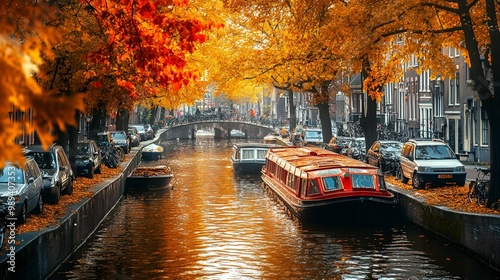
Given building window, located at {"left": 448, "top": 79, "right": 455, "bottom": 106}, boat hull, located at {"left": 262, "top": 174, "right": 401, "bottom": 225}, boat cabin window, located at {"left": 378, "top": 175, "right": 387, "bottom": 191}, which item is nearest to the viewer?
boat hull, located at {"left": 262, "top": 174, "right": 401, "bottom": 225}

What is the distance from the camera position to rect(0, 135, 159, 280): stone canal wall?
52.0ft

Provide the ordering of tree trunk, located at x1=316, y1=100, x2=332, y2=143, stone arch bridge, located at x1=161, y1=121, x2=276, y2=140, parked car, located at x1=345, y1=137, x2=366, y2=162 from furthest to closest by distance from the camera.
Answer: stone arch bridge, located at x1=161, y1=121, x2=276, y2=140, tree trunk, located at x1=316, y1=100, x2=332, y2=143, parked car, located at x1=345, y1=137, x2=366, y2=162

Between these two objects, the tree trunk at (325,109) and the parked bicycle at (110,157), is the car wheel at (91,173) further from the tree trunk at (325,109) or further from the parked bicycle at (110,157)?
the tree trunk at (325,109)

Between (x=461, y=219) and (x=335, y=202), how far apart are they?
6576 millimetres

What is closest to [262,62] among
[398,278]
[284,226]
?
[284,226]

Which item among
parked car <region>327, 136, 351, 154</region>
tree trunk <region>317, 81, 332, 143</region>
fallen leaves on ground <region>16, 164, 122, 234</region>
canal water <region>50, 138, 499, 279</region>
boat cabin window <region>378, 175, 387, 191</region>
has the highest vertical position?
tree trunk <region>317, 81, 332, 143</region>

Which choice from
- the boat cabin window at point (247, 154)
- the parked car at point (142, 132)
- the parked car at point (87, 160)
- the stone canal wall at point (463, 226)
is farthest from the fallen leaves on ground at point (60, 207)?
the parked car at point (142, 132)

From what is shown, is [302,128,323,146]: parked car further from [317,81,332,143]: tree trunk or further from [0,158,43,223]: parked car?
[0,158,43,223]: parked car

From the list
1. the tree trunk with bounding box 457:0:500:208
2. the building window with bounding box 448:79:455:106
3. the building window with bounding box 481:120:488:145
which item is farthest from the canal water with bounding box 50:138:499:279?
the building window with bounding box 448:79:455:106

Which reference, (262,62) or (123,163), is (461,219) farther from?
(123,163)

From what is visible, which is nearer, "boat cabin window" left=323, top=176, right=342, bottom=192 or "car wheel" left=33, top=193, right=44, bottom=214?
"car wheel" left=33, top=193, right=44, bottom=214

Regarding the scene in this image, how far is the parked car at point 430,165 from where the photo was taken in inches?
1211

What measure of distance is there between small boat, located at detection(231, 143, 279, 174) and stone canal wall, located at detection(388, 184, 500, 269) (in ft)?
79.1

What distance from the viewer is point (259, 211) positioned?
111 ft
